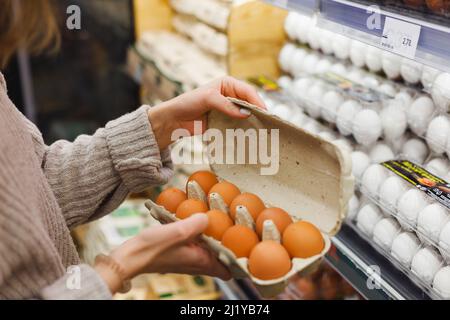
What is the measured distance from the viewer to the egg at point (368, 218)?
1568mm

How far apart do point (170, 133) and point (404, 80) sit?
834 mm

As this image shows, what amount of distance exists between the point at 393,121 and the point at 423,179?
266 millimetres

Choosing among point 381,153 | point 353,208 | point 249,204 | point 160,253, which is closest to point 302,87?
point 381,153

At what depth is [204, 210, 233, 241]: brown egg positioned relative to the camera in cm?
119

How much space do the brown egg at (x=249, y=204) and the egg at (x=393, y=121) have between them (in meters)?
0.60

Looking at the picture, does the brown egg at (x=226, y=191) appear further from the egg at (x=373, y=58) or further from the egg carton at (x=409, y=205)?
the egg at (x=373, y=58)

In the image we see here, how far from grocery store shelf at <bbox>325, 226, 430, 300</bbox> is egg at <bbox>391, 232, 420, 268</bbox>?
1.5 inches

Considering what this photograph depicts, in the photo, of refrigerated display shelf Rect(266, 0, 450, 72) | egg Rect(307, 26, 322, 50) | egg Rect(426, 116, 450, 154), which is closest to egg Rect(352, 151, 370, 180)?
egg Rect(426, 116, 450, 154)

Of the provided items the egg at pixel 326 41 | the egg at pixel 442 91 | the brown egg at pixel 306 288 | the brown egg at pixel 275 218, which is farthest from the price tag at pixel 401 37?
the brown egg at pixel 306 288

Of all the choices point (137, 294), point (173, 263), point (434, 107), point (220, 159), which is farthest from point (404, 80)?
point (137, 294)

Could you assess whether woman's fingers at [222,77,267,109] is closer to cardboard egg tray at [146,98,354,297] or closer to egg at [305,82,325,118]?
cardboard egg tray at [146,98,354,297]

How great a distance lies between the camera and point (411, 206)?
1405 millimetres

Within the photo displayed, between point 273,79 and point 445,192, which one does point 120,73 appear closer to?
point 273,79

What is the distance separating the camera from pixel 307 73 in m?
2.12
